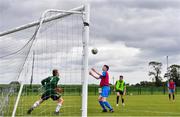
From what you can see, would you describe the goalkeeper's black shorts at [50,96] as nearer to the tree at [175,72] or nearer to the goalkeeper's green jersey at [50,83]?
the goalkeeper's green jersey at [50,83]

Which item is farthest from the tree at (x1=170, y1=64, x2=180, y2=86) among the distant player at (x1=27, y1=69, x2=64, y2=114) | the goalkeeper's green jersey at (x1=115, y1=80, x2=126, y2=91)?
the distant player at (x1=27, y1=69, x2=64, y2=114)

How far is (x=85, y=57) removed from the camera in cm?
1071

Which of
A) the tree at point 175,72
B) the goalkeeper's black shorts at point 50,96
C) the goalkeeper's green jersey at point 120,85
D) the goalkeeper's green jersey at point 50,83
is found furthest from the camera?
the tree at point 175,72

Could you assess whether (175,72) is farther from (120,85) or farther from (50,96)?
(50,96)

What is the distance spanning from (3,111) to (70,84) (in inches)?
105

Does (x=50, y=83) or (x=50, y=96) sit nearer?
(x=50, y=83)

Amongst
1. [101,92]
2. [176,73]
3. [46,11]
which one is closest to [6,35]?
[46,11]

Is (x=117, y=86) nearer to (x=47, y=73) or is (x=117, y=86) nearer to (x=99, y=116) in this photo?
(x=99, y=116)

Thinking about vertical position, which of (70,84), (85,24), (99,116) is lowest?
(99,116)

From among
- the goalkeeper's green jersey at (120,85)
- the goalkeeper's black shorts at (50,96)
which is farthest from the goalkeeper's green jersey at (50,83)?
the goalkeeper's green jersey at (120,85)

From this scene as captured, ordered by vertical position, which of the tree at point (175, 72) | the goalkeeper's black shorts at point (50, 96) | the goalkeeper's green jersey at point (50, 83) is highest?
the tree at point (175, 72)

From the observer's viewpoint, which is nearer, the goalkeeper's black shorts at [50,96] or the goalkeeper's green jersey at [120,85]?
the goalkeeper's black shorts at [50,96]

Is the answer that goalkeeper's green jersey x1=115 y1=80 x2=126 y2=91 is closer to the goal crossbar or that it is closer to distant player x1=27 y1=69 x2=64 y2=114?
distant player x1=27 y1=69 x2=64 y2=114

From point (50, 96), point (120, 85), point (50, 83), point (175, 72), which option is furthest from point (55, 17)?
point (175, 72)
